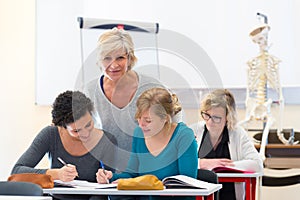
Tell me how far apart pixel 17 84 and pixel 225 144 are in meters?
2.62

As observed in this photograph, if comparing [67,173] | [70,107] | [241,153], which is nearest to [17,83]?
[70,107]

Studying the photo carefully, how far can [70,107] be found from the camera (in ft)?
10.7

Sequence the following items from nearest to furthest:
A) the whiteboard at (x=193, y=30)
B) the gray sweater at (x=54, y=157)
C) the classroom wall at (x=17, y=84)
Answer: the gray sweater at (x=54, y=157) → the whiteboard at (x=193, y=30) → the classroom wall at (x=17, y=84)

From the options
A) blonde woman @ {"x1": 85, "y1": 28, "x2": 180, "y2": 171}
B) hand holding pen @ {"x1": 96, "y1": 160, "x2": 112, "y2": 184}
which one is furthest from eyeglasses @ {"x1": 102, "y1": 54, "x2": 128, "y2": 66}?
hand holding pen @ {"x1": 96, "y1": 160, "x2": 112, "y2": 184}

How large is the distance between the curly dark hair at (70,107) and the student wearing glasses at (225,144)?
2.57 ft

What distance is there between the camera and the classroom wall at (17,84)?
567cm

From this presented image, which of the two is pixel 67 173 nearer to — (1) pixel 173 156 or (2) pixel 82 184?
(2) pixel 82 184

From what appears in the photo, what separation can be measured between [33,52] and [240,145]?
2.63 m

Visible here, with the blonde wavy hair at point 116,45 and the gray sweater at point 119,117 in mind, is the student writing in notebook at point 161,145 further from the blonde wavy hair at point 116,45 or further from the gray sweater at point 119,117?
the blonde wavy hair at point 116,45

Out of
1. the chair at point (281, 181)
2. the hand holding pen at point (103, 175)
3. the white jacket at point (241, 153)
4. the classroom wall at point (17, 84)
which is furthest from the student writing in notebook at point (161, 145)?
the classroom wall at point (17, 84)

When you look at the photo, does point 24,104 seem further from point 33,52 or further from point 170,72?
point 170,72

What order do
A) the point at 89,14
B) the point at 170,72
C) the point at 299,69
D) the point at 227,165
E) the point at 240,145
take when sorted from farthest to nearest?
the point at 89,14 < the point at 299,69 < the point at 240,145 < the point at 227,165 < the point at 170,72

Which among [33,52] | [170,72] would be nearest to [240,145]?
[170,72]

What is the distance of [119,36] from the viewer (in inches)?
114
